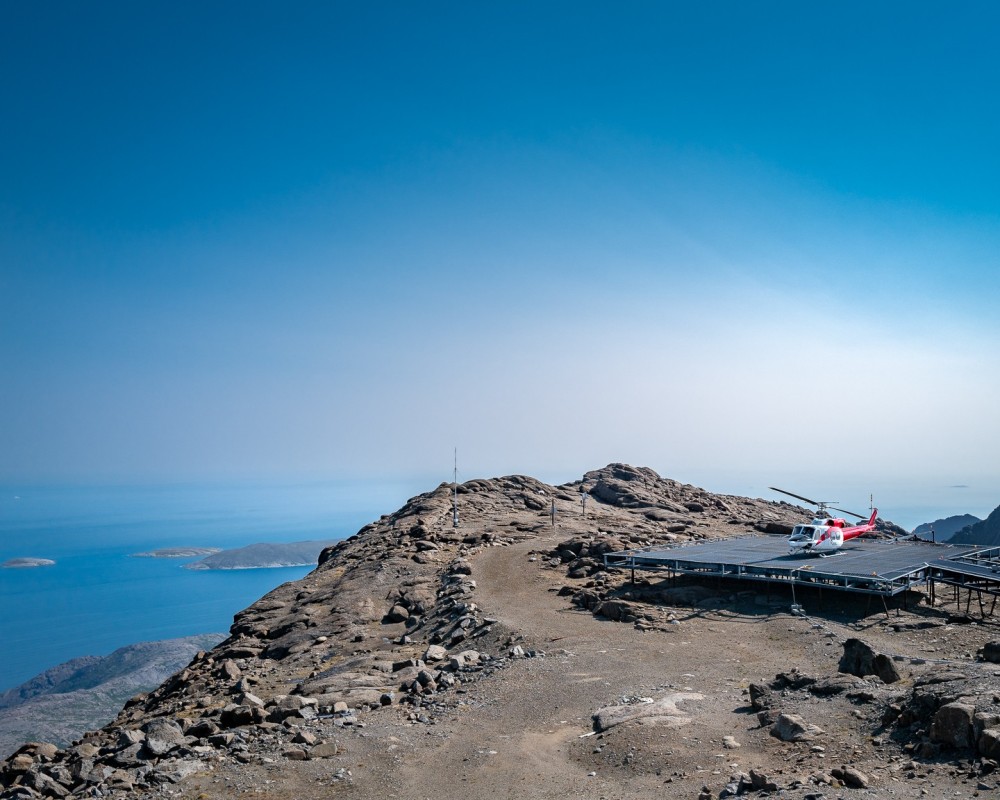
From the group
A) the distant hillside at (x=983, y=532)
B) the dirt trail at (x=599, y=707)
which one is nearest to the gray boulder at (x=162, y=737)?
the dirt trail at (x=599, y=707)

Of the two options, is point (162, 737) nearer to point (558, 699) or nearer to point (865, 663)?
point (558, 699)

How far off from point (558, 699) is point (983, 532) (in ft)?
377

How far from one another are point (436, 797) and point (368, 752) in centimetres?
270

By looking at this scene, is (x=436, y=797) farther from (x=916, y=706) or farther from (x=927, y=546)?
(x=927, y=546)

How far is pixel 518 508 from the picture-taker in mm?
65875

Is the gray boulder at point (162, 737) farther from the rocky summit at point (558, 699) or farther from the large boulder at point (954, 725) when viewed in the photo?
the large boulder at point (954, 725)

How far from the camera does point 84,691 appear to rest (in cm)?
10825

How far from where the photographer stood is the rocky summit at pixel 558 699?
564 inches

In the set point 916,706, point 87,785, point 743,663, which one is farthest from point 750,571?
point 87,785

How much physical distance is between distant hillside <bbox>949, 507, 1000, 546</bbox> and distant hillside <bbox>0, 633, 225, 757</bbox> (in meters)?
115

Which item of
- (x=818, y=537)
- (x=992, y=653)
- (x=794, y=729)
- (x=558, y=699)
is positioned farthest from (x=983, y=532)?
(x=794, y=729)

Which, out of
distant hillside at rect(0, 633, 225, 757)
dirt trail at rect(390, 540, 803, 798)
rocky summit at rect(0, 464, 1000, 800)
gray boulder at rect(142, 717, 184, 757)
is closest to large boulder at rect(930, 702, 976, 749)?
rocky summit at rect(0, 464, 1000, 800)

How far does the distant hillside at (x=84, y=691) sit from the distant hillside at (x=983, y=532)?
11479 cm

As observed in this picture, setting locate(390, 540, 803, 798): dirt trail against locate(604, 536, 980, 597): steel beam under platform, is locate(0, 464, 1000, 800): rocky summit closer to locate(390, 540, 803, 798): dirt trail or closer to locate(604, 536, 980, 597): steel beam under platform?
locate(390, 540, 803, 798): dirt trail
